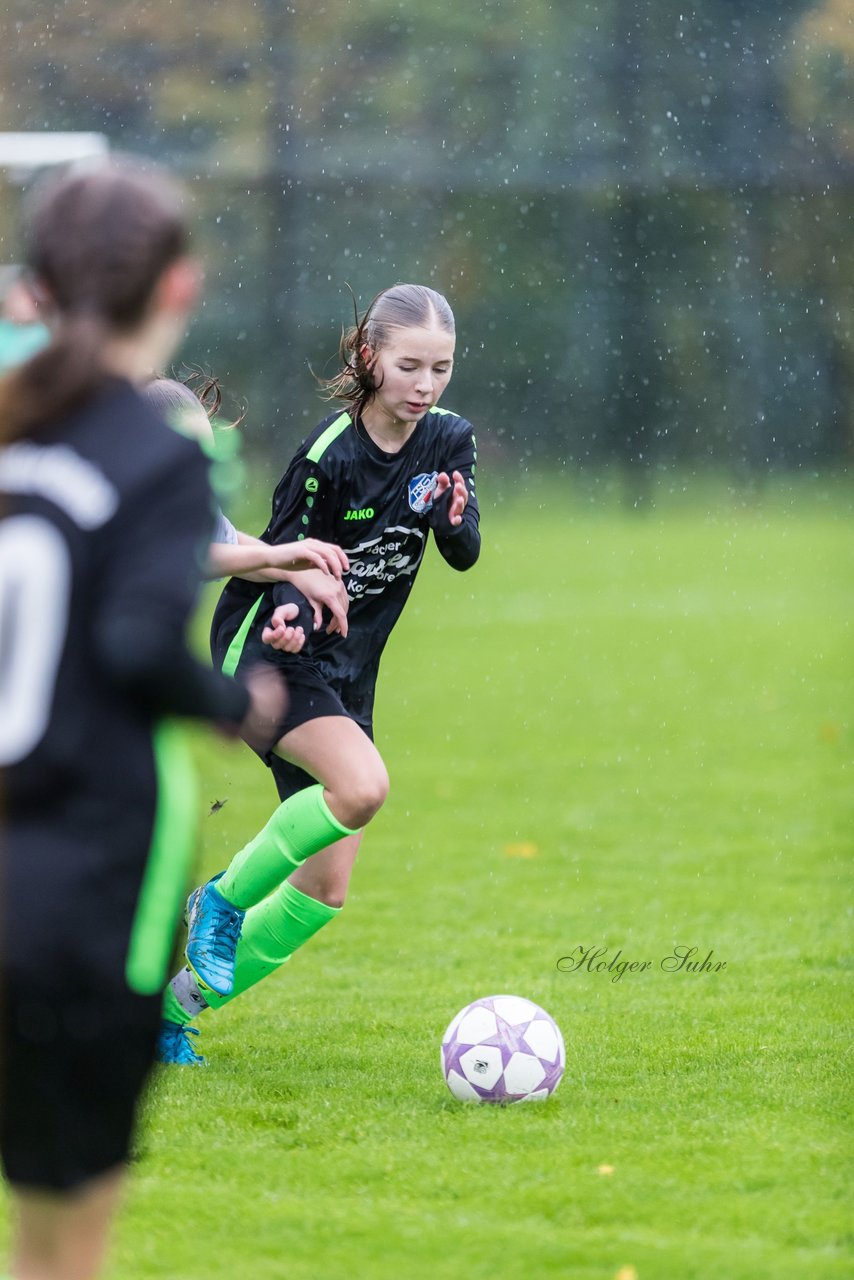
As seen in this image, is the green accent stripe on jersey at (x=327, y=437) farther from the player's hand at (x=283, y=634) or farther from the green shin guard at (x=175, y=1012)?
the green shin guard at (x=175, y=1012)

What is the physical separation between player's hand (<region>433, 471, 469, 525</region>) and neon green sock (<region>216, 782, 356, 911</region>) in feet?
2.19

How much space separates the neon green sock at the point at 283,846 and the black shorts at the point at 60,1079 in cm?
187

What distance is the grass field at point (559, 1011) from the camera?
282 cm

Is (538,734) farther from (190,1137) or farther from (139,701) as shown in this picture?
(139,701)

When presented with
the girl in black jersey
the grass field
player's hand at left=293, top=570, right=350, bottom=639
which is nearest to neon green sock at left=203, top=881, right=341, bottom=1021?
the girl in black jersey

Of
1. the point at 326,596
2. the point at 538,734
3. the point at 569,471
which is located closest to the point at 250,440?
the point at 569,471

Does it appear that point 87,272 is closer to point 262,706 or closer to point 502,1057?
point 262,706

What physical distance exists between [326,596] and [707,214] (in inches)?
593

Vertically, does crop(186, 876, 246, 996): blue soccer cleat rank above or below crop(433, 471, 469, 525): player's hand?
below

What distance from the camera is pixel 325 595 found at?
3695 mm

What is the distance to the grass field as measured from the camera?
2.82 metres

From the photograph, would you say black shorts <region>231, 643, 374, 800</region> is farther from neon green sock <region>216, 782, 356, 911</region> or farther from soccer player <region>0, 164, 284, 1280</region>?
soccer player <region>0, 164, 284, 1280</region>

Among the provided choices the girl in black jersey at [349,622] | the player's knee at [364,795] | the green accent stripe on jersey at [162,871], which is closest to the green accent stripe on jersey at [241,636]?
the girl in black jersey at [349,622]

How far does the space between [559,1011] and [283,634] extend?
126 cm
